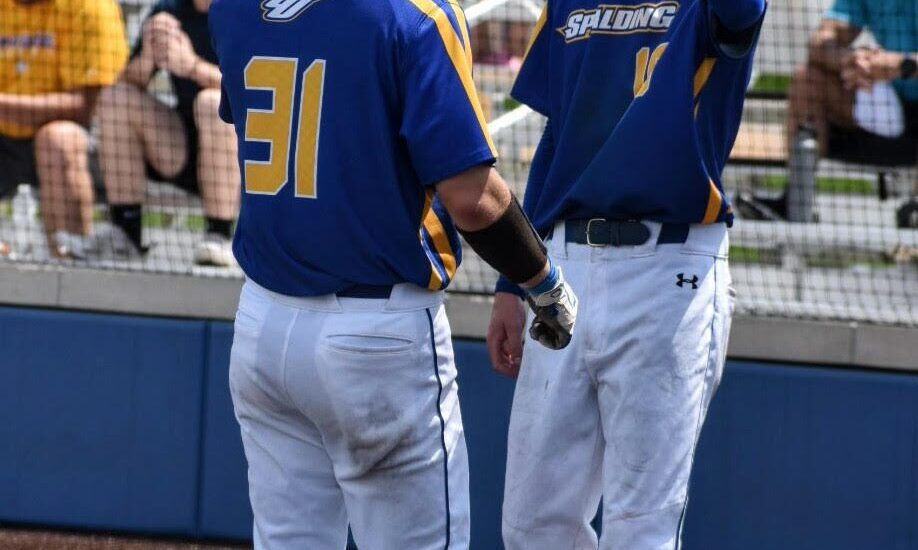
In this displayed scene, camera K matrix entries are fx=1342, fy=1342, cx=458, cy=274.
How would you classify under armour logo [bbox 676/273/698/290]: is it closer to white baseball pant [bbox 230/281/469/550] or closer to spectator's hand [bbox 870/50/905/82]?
white baseball pant [bbox 230/281/469/550]

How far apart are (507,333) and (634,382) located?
0.47 metres

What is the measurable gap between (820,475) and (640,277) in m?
1.66

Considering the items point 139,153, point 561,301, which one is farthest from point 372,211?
point 139,153

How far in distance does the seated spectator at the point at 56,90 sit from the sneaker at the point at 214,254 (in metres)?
0.55

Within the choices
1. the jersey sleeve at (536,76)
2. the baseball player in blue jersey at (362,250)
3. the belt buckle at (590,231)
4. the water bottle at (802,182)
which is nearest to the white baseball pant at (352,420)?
the baseball player in blue jersey at (362,250)

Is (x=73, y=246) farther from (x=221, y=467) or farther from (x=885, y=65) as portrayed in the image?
(x=885, y=65)

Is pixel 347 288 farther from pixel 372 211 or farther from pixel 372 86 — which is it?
pixel 372 86

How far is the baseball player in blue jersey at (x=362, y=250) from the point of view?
2594 millimetres

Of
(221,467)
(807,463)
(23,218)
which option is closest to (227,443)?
(221,467)

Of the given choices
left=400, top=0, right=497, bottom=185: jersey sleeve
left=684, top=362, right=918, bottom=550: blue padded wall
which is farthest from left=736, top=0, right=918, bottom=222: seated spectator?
left=400, top=0, right=497, bottom=185: jersey sleeve

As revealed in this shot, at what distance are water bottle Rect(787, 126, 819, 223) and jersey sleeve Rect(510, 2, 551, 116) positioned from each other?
220 centimetres

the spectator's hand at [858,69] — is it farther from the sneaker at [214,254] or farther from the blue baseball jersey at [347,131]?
the blue baseball jersey at [347,131]

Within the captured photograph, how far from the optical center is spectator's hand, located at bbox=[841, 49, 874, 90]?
5535 millimetres

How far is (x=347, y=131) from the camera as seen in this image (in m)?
2.65
